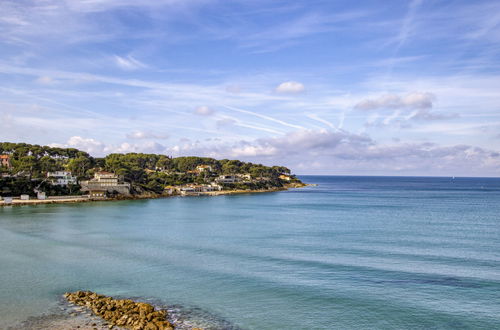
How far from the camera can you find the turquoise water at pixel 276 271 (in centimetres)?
1916

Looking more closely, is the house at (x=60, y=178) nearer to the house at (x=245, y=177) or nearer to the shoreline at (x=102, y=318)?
the house at (x=245, y=177)

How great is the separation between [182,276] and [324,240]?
56.5 ft

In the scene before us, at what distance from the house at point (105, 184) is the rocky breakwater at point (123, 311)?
76.7 meters

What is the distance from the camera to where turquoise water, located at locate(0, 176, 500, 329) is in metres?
19.2

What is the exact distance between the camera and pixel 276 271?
2645 cm

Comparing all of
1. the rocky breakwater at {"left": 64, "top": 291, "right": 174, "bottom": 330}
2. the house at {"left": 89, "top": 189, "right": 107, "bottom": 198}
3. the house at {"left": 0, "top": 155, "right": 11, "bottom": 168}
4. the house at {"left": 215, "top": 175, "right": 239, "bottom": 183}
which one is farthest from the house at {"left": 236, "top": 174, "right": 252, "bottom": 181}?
the rocky breakwater at {"left": 64, "top": 291, "right": 174, "bottom": 330}

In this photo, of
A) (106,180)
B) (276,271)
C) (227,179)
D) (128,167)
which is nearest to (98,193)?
(106,180)

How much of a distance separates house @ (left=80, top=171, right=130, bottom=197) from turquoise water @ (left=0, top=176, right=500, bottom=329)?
45.3 metres

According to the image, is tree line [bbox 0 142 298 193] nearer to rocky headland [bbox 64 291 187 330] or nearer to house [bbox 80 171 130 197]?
house [bbox 80 171 130 197]

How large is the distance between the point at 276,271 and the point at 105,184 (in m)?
77.6

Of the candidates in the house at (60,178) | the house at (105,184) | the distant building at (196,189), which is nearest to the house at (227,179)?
the distant building at (196,189)

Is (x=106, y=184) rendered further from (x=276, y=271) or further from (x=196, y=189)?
(x=276, y=271)

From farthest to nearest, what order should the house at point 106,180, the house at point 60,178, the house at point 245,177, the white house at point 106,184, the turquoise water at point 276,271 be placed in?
the house at point 245,177 → the house at point 106,180 → the white house at point 106,184 → the house at point 60,178 → the turquoise water at point 276,271

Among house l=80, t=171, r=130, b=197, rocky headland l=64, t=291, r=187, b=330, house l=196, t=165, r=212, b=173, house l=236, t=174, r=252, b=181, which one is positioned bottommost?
rocky headland l=64, t=291, r=187, b=330
